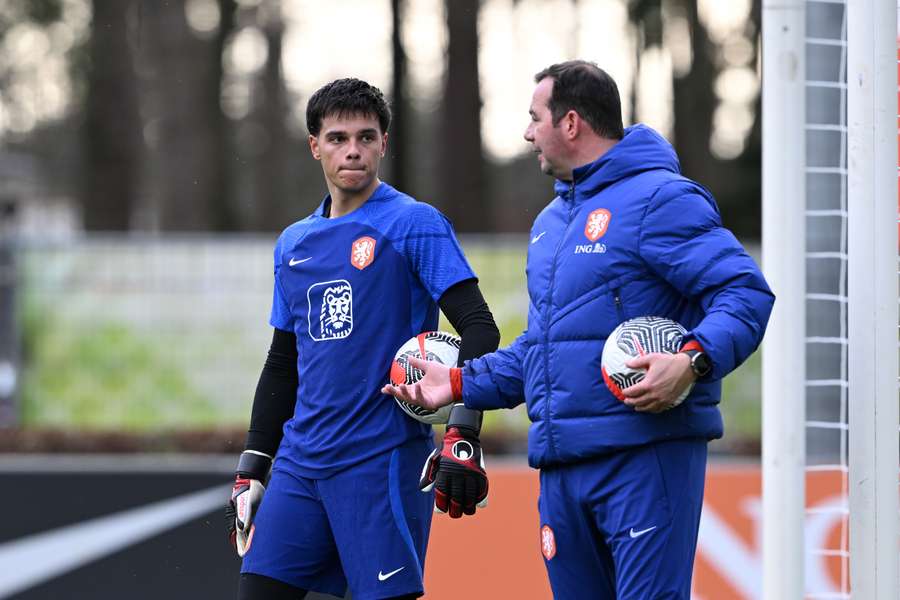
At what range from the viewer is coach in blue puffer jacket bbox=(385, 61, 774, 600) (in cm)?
377

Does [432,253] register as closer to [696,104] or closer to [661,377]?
[661,377]

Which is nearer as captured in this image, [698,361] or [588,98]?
[698,361]

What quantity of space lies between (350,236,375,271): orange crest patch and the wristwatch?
1.23m

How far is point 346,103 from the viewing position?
4.52m

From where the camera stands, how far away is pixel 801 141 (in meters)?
5.39

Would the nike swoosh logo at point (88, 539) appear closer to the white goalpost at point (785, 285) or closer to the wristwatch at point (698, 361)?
the white goalpost at point (785, 285)

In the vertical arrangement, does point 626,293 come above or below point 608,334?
above

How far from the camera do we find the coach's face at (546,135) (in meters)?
4.14

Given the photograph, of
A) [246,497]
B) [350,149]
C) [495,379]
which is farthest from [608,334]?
[246,497]

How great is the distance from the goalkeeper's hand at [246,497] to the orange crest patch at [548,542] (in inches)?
39.9

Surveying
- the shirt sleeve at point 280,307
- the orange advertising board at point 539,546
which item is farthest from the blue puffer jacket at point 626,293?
the orange advertising board at point 539,546

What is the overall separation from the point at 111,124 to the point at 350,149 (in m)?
15.8

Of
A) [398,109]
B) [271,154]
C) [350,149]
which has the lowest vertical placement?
[350,149]

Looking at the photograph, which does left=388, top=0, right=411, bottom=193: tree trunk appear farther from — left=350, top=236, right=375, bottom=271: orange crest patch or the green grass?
left=350, top=236, right=375, bottom=271: orange crest patch
